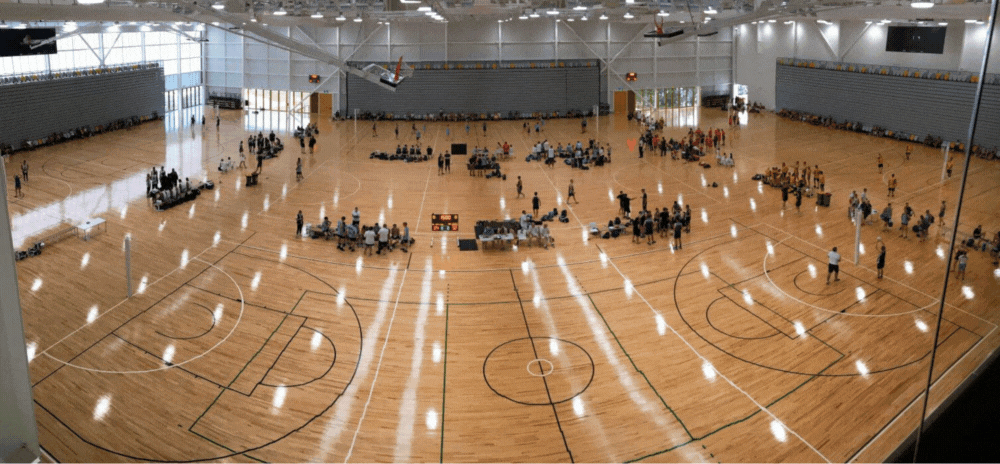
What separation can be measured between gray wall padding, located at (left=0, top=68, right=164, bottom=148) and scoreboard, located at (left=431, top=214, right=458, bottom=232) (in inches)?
1102

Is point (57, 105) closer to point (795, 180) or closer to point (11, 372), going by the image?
point (795, 180)

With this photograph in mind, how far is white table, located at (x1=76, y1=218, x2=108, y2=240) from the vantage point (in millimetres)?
25391

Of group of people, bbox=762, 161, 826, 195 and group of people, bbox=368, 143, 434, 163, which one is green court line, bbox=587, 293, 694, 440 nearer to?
group of people, bbox=762, 161, 826, 195

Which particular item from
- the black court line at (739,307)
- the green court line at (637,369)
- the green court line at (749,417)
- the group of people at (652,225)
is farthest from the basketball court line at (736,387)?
the group of people at (652,225)

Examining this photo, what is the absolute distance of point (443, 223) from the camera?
27.0 metres

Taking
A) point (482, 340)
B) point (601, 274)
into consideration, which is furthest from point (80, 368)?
point (601, 274)

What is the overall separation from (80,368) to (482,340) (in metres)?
9.29

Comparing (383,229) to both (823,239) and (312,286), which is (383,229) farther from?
(823,239)

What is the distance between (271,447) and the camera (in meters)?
13.6

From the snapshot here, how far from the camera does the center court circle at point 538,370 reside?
15.5 m

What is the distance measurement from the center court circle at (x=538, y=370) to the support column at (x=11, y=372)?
11242mm

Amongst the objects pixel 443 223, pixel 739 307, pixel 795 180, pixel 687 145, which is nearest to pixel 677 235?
pixel 739 307

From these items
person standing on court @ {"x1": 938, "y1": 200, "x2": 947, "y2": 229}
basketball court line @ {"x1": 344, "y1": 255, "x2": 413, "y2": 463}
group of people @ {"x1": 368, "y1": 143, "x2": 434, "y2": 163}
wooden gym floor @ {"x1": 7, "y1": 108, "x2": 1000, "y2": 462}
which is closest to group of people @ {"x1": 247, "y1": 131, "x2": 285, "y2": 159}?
group of people @ {"x1": 368, "y1": 143, "x2": 434, "y2": 163}

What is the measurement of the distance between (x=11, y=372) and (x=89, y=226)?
935 inches
